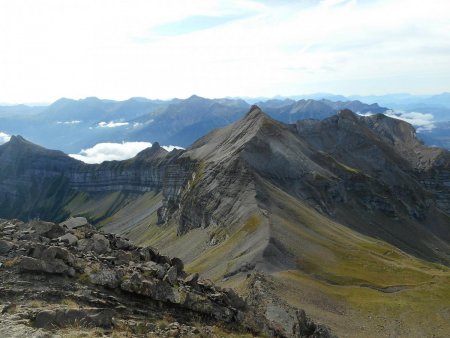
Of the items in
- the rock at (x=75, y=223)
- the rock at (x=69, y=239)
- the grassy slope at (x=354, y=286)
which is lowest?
the grassy slope at (x=354, y=286)

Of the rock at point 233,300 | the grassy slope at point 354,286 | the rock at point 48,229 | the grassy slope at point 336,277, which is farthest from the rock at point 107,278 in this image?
the grassy slope at point 336,277

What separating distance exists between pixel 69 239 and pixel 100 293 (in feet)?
22.3

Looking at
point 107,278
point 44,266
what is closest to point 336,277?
point 107,278

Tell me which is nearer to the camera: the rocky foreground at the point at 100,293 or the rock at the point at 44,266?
the rocky foreground at the point at 100,293

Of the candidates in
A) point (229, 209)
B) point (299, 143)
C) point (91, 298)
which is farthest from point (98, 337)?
point (299, 143)

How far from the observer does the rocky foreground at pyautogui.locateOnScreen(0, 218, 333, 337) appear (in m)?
24.3

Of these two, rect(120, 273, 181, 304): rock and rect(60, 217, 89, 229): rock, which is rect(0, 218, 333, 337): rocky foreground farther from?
rect(60, 217, 89, 229): rock

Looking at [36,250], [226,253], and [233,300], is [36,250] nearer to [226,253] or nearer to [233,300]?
[233,300]

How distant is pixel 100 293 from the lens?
28.1 m

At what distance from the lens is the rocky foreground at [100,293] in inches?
956

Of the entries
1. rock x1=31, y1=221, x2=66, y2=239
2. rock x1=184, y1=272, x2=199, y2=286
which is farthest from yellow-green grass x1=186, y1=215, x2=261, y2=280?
rock x1=31, y1=221, x2=66, y2=239

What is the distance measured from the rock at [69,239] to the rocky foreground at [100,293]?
2.8 inches

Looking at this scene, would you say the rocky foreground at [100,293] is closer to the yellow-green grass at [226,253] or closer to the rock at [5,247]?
the rock at [5,247]

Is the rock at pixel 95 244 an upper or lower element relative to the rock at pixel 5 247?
lower
